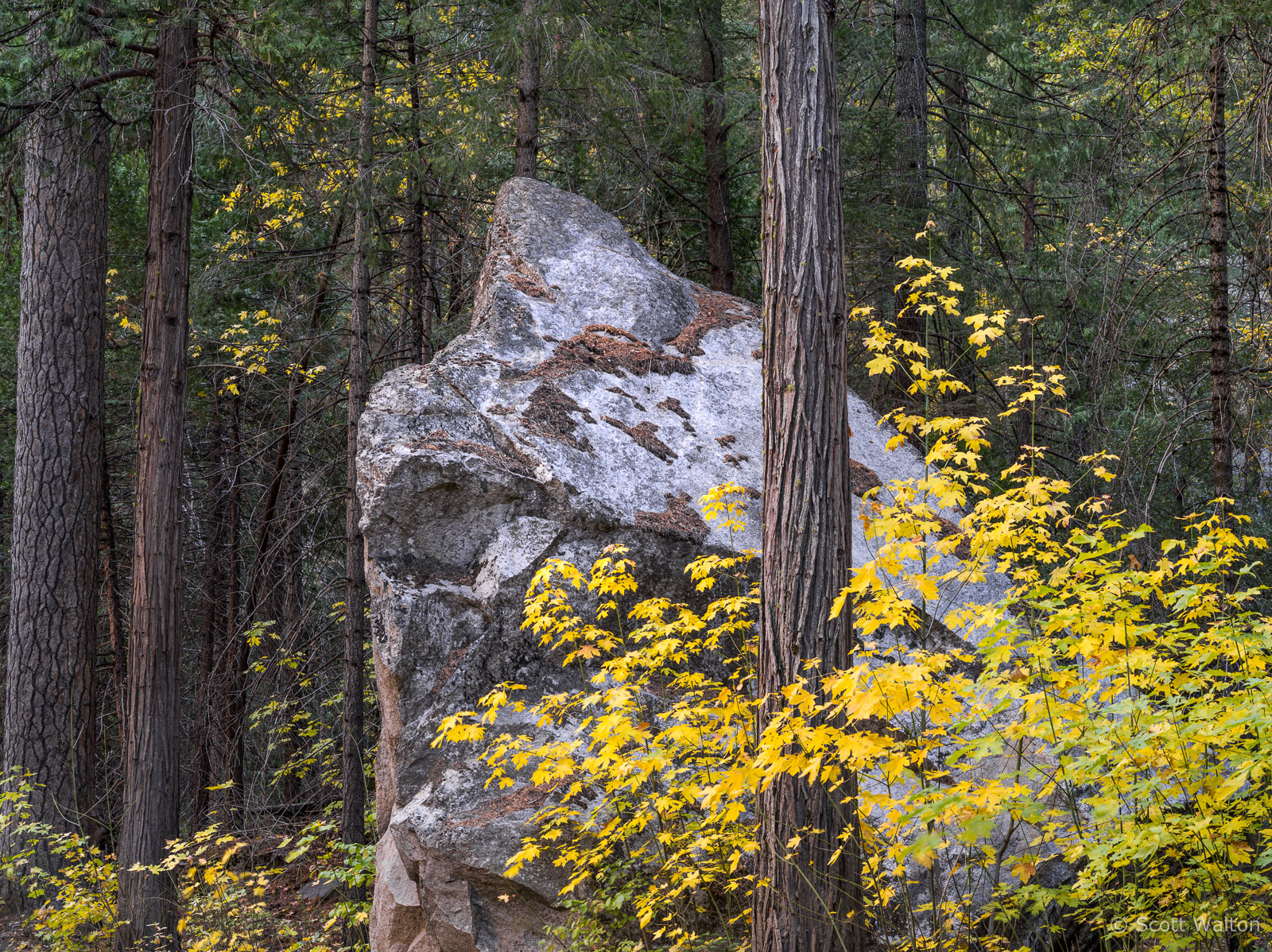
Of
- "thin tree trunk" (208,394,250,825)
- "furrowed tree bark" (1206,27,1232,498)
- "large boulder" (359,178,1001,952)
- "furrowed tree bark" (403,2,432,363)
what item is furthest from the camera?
"thin tree trunk" (208,394,250,825)

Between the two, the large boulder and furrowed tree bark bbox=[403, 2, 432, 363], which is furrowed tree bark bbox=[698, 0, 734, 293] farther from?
the large boulder

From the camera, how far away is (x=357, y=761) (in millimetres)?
7328

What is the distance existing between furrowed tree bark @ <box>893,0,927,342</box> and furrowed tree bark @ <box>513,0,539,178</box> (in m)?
3.57

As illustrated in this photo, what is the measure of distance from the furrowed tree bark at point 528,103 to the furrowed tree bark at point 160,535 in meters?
2.73

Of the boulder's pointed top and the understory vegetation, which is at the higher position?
the boulder's pointed top

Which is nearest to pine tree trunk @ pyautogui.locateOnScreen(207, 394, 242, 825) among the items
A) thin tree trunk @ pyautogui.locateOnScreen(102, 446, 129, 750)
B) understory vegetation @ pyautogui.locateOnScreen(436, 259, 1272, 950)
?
thin tree trunk @ pyautogui.locateOnScreen(102, 446, 129, 750)

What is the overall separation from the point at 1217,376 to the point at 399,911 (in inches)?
250

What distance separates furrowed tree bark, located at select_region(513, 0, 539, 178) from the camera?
8141 mm

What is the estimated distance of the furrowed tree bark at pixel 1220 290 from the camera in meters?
6.25

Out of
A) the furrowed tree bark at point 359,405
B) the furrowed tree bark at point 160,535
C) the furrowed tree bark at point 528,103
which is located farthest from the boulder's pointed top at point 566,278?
the furrowed tree bark at point 160,535

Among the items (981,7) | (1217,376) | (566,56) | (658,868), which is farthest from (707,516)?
(981,7)

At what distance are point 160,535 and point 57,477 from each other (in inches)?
93.9

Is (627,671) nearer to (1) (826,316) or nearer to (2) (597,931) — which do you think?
(2) (597,931)

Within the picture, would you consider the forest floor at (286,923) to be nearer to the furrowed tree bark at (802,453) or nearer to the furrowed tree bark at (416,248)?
the furrowed tree bark at (802,453)
